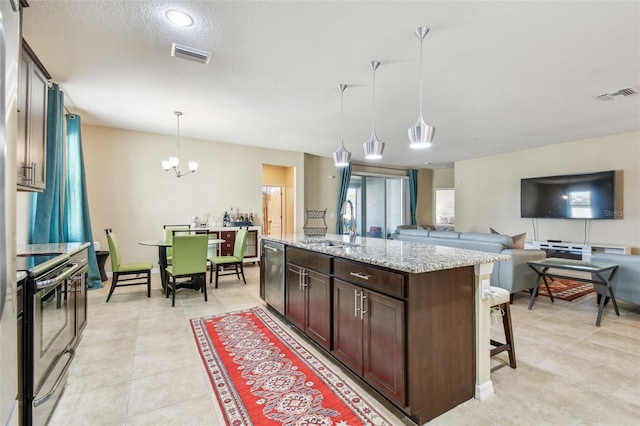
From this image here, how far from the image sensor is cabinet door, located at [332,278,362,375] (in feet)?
6.72

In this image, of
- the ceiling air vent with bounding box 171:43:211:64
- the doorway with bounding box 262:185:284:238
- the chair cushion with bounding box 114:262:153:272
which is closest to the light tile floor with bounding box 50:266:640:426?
the chair cushion with bounding box 114:262:153:272

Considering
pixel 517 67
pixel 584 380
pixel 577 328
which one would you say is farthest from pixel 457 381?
pixel 517 67

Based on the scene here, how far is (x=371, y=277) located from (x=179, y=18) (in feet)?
8.01

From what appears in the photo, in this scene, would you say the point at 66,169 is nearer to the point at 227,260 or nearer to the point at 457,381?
the point at 227,260

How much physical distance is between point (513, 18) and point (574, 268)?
2.77 m

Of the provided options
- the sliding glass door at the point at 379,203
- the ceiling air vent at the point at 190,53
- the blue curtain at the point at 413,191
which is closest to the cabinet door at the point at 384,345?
the ceiling air vent at the point at 190,53

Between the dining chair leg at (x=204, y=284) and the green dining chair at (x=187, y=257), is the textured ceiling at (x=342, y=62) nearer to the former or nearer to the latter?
the green dining chair at (x=187, y=257)

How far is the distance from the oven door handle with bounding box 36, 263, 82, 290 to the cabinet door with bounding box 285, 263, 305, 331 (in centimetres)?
173

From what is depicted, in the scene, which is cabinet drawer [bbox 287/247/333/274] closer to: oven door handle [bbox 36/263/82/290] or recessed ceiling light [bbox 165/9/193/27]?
oven door handle [bbox 36/263/82/290]

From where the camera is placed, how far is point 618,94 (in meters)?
3.77

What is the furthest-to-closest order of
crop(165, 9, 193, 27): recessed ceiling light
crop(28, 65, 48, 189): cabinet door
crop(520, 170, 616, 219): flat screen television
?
crop(520, 170, 616, 219): flat screen television, crop(28, 65, 48, 189): cabinet door, crop(165, 9, 193, 27): recessed ceiling light

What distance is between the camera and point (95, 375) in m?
2.22

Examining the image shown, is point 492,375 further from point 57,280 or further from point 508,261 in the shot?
point 57,280

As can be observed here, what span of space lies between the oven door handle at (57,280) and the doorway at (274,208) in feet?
18.5
